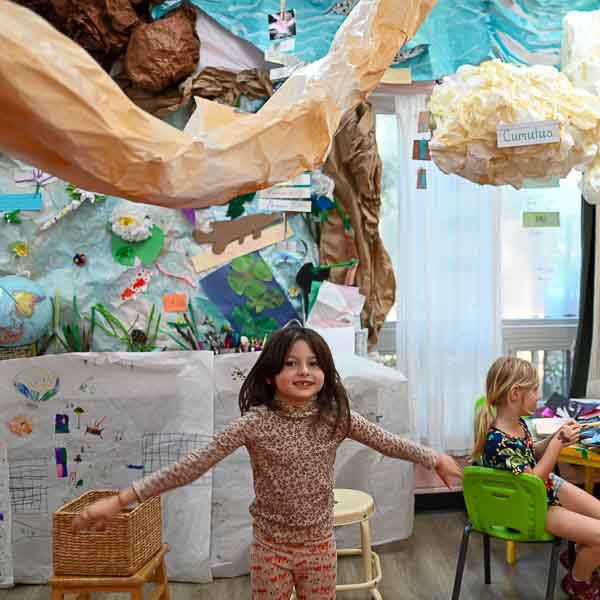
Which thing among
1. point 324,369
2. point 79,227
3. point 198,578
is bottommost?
point 198,578

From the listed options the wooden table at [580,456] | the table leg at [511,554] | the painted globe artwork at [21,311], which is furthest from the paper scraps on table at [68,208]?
the table leg at [511,554]

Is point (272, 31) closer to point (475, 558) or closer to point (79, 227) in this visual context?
point (79, 227)

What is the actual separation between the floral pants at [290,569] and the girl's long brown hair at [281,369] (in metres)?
0.28

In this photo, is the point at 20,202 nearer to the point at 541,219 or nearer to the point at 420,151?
the point at 420,151

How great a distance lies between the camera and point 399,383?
2977 millimetres

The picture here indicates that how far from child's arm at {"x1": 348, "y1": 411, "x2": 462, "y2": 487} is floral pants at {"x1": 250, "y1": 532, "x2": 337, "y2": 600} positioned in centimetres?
26

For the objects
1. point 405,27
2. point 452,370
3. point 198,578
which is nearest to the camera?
point 405,27

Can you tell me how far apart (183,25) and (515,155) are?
166 cm

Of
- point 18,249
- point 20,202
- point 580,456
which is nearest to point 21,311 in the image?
point 18,249

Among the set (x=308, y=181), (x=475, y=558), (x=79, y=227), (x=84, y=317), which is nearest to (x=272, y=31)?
(x=308, y=181)

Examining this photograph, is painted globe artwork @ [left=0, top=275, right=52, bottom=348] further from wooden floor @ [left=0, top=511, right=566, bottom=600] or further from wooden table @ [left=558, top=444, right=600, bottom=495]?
wooden table @ [left=558, top=444, right=600, bottom=495]

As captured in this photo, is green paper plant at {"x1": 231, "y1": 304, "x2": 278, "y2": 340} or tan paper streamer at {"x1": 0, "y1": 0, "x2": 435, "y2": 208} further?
green paper plant at {"x1": 231, "y1": 304, "x2": 278, "y2": 340}

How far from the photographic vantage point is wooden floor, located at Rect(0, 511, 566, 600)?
264 centimetres

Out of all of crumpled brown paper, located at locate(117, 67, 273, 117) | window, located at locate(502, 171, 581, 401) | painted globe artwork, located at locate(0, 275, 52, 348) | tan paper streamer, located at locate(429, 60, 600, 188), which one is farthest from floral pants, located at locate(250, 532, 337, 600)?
window, located at locate(502, 171, 581, 401)
